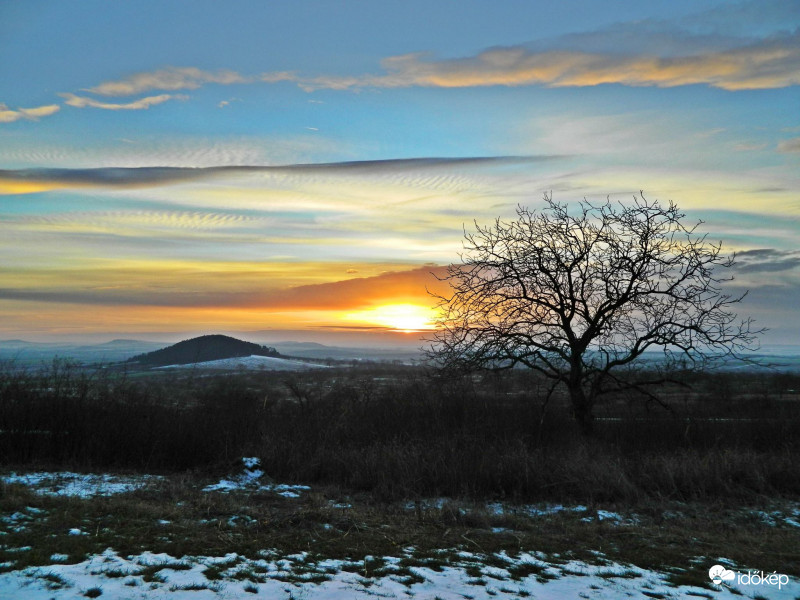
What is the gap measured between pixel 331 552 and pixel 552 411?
12.7m

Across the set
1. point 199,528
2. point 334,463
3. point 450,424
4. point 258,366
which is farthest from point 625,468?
point 258,366

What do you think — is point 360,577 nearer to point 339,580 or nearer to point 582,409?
point 339,580

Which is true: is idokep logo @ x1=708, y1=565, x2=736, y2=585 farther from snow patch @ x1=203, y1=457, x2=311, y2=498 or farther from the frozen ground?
snow patch @ x1=203, y1=457, x2=311, y2=498

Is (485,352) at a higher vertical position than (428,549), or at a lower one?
higher

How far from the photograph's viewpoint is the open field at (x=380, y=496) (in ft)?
21.2

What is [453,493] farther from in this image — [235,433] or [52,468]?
[52,468]

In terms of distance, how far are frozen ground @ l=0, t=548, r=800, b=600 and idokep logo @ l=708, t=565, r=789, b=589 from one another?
117 mm

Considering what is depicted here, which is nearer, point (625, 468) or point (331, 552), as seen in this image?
point (331, 552)

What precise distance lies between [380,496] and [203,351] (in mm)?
85806

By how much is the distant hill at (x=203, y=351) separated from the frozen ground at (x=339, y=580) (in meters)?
82.4

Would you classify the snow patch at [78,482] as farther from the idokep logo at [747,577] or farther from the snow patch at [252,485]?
the idokep logo at [747,577]

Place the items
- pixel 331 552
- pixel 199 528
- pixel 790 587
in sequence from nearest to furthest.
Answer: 1. pixel 790 587
2. pixel 331 552
3. pixel 199 528

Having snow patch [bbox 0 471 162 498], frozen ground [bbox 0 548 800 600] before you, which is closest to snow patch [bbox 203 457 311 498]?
snow patch [bbox 0 471 162 498]

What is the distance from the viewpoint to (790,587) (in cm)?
683
